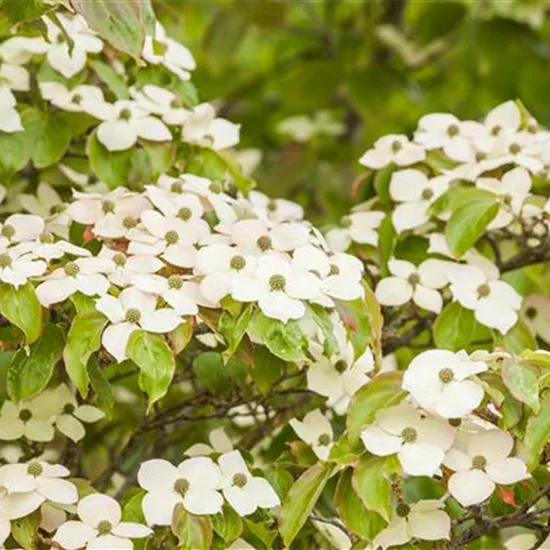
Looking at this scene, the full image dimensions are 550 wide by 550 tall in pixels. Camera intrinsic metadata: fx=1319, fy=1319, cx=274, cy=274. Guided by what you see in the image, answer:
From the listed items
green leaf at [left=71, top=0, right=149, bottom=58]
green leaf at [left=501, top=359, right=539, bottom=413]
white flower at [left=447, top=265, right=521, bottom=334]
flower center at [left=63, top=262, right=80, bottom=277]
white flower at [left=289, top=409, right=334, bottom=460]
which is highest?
green leaf at [left=71, top=0, right=149, bottom=58]

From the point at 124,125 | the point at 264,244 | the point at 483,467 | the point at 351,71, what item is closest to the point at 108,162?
the point at 124,125

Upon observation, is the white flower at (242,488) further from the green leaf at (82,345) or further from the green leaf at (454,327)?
the green leaf at (454,327)

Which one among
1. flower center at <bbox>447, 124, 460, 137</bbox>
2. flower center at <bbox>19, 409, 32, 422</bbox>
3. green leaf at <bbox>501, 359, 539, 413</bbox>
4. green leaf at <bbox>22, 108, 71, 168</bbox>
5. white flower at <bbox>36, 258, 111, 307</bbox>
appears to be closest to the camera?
green leaf at <bbox>501, 359, 539, 413</bbox>

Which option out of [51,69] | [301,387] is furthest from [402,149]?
[51,69]

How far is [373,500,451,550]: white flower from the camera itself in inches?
45.4

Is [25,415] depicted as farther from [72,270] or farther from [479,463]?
[479,463]

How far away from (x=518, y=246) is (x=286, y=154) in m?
0.92

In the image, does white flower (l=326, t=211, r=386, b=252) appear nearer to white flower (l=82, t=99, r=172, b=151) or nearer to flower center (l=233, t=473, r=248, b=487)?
Answer: white flower (l=82, t=99, r=172, b=151)

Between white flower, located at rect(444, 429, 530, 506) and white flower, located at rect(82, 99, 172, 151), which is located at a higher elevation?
white flower, located at rect(82, 99, 172, 151)

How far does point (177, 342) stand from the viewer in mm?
1165

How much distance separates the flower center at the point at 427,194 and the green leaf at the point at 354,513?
0.46 meters

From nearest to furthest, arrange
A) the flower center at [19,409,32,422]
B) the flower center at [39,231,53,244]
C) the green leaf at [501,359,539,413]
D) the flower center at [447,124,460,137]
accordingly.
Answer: the green leaf at [501,359,539,413] < the flower center at [39,231,53,244] < the flower center at [19,409,32,422] < the flower center at [447,124,460,137]

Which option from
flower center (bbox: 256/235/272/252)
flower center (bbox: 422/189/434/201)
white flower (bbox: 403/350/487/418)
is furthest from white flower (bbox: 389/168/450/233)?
white flower (bbox: 403/350/487/418)

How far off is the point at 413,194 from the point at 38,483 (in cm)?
59
